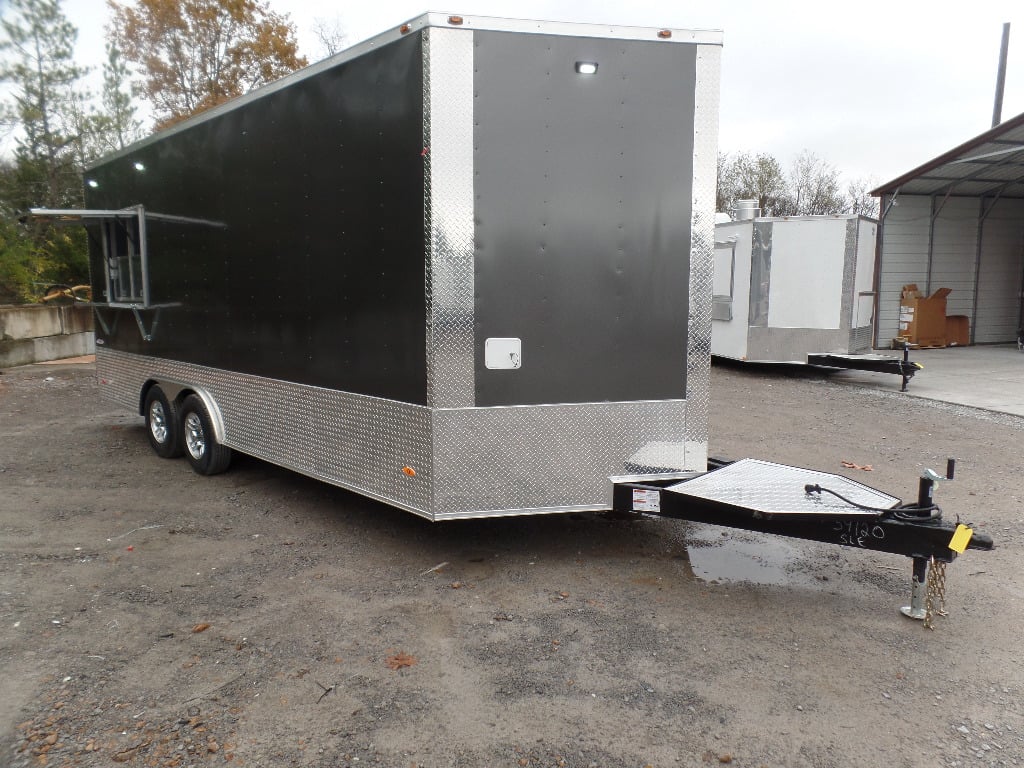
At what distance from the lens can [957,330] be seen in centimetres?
1878

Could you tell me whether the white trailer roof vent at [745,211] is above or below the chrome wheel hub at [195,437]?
above

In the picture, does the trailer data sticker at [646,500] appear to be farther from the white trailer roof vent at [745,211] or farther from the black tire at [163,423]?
the white trailer roof vent at [745,211]

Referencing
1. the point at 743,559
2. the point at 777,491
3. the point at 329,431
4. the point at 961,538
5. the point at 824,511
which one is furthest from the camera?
the point at 329,431

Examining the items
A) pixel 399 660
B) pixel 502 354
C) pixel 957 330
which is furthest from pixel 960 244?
pixel 399 660

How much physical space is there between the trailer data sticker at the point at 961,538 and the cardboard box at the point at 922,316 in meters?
16.3

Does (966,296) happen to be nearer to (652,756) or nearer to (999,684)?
(999,684)

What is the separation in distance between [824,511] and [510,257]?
2.11 metres

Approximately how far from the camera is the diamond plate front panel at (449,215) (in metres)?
4.02

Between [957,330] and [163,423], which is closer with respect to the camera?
[163,423]

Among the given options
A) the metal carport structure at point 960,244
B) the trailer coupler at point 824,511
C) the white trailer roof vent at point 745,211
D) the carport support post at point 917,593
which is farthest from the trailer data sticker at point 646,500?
the metal carport structure at point 960,244

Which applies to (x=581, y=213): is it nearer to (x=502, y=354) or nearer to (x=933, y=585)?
A: (x=502, y=354)

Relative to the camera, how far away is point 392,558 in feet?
15.7

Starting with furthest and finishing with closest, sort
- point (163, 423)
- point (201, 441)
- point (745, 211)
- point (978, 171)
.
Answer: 1. point (978, 171)
2. point (745, 211)
3. point (163, 423)
4. point (201, 441)

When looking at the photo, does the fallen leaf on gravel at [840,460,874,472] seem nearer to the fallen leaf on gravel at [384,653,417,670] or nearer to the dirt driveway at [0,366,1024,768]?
the dirt driveway at [0,366,1024,768]
